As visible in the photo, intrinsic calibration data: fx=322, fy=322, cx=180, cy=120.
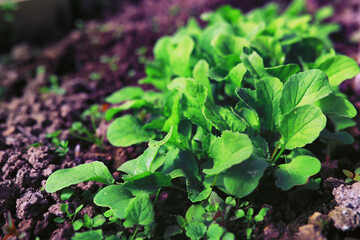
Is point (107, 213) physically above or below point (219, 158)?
below

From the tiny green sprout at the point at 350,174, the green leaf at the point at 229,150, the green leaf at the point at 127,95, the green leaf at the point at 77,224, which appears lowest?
the tiny green sprout at the point at 350,174

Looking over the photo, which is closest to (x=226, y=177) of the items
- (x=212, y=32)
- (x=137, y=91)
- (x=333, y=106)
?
(x=333, y=106)

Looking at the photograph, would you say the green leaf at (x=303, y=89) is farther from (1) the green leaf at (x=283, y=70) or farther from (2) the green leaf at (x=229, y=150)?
(2) the green leaf at (x=229, y=150)

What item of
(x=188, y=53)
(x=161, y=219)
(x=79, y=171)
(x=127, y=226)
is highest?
(x=188, y=53)

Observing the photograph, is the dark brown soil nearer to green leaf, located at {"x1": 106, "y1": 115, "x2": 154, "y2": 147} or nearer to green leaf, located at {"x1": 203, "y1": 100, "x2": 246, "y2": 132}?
green leaf, located at {"x1": 106, "y1": 115, "x2": 154, "y2": 147}

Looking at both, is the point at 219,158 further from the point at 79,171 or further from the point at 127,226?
the point at 79,171

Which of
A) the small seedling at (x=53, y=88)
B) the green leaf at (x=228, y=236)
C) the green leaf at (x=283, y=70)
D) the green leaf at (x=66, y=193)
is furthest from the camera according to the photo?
the small seedling at (x=53, y=88)

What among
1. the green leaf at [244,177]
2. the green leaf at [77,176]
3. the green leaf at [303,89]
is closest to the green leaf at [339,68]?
the green leaf at [303,89]

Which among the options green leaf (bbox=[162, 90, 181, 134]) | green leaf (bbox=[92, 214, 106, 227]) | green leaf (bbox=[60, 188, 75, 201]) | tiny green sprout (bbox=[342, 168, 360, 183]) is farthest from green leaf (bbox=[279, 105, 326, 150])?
green leaf (bbox=[60, 188, 75, 201])
